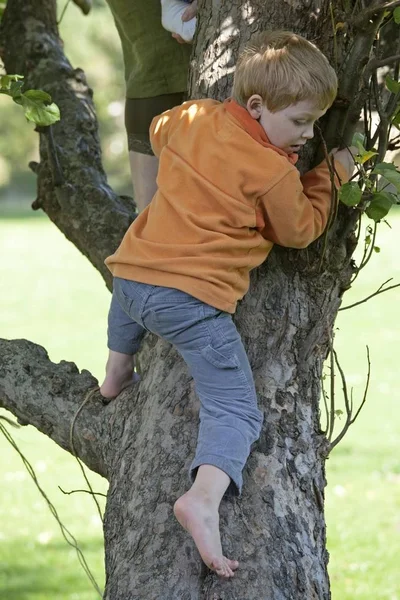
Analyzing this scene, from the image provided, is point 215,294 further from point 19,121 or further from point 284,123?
point 19,121

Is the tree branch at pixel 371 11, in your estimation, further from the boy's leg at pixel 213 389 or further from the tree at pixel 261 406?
the boy's leg at pixel 213 389

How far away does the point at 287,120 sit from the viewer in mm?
2273

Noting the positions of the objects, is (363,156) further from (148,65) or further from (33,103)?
(148,65)

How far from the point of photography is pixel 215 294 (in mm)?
2303

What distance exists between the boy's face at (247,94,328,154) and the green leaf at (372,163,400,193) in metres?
0.18

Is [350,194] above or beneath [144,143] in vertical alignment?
beneath

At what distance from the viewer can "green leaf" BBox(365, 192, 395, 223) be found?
7.57ft

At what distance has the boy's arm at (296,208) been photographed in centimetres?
227

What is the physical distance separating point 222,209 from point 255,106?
255mm

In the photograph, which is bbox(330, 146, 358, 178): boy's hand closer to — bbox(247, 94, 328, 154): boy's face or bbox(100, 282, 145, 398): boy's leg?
bbox(247, 94, 328, 154): boy's face

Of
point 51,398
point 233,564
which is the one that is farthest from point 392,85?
point 51,398

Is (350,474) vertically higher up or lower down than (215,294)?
higher up

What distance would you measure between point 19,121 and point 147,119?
20251 millimetres

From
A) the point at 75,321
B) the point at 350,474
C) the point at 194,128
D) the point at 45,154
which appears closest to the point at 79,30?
the point at 75,321
